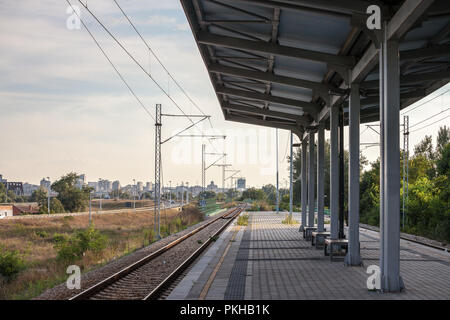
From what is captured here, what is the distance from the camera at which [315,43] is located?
1108 cm

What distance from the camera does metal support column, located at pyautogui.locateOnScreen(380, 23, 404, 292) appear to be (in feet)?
28.0

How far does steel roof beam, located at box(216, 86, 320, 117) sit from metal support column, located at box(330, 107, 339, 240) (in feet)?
9.41

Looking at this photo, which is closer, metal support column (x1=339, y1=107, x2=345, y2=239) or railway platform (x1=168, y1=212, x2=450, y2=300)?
railway platform (x1=168, y1=212, x2=450, y2=300)

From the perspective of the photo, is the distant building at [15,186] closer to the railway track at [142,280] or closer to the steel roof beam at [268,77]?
the railway track at [142,280]

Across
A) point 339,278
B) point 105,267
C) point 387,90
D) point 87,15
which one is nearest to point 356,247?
point 339,278

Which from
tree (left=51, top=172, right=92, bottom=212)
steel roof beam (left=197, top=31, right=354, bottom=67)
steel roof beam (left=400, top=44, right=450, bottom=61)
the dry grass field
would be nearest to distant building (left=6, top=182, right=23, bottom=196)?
tree (left=51, top=172, right=92, bottom=212)

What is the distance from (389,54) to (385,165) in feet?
6.33

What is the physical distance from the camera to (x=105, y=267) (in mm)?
Result: 13859

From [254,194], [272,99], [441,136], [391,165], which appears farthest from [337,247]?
[254,194]

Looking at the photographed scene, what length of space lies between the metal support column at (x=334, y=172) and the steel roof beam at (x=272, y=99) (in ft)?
9.41

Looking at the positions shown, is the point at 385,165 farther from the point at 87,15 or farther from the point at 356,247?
the point at 87,15

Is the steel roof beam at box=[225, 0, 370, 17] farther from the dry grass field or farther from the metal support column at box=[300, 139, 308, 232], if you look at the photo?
the metal support column at box=[300, 139, 308, 232]

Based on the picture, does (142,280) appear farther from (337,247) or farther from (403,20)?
(403,20)

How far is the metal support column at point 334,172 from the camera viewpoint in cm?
1346
